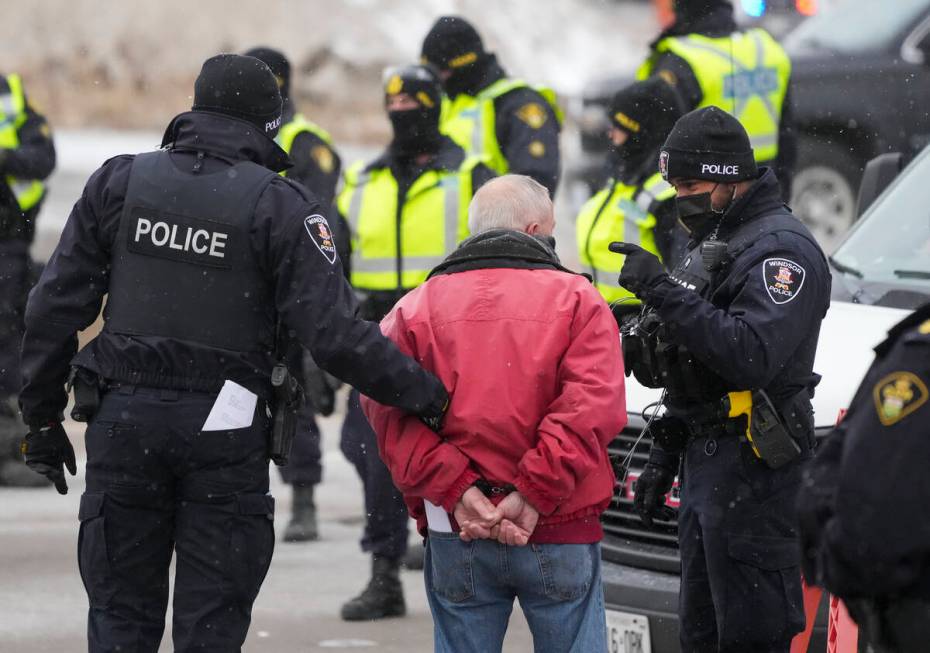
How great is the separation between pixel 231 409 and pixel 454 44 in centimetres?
421

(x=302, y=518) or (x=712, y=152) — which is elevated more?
(x=712, y=152)

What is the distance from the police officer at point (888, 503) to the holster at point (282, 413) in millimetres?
1993

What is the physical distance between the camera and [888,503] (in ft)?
9.83

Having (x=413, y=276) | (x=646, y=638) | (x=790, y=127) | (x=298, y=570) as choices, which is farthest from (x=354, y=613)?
(x=790, y=127)

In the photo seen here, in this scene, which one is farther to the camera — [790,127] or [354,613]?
[790,127]

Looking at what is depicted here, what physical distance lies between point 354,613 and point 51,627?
3.91 ft

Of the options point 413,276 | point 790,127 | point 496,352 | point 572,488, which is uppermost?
point 790,127

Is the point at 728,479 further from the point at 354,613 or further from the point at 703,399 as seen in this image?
the point at 354,613

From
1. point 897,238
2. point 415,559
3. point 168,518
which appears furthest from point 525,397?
point 415,559

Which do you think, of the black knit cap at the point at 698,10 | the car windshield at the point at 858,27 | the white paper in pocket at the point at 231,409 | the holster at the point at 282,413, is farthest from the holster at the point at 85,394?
the car windshield at the point at 858,27

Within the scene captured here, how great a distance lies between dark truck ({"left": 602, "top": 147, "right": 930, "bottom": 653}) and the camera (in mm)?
5254

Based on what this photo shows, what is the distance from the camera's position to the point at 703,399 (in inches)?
189

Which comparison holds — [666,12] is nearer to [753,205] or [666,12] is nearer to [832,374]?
[832,374]

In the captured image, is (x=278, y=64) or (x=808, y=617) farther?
(x=278, y=64)
